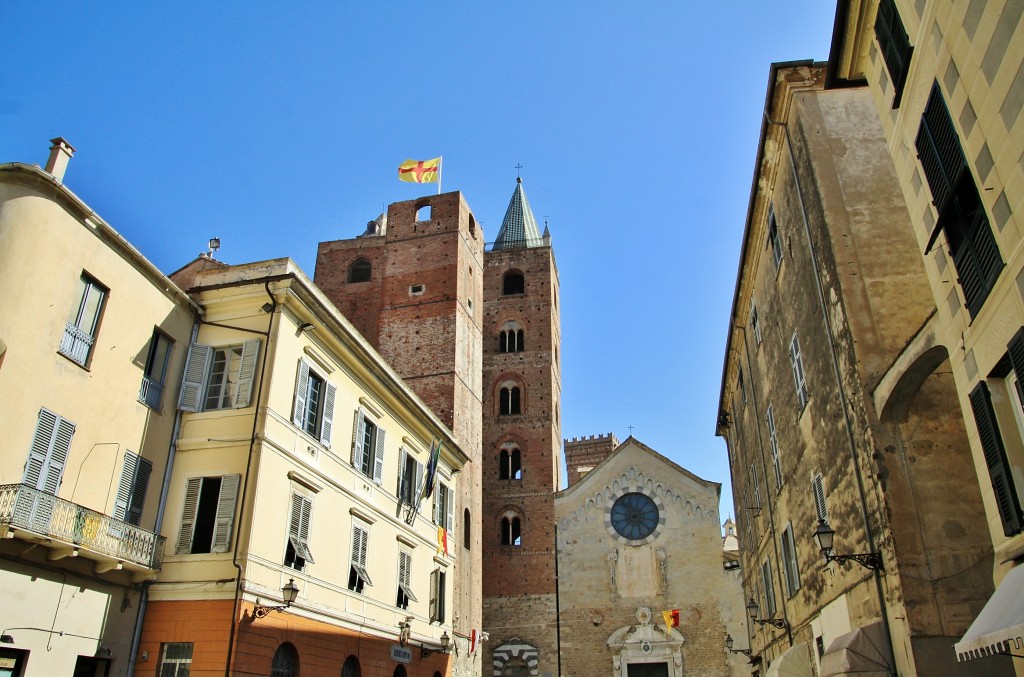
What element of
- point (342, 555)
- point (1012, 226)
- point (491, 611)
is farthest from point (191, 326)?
point (491, 611)

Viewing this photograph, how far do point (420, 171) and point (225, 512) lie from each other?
20.1 meters

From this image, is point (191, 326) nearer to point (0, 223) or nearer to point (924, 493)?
point (0, 223)

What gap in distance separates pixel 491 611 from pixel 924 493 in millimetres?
25044

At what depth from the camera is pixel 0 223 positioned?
10109 mm

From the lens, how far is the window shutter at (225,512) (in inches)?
459

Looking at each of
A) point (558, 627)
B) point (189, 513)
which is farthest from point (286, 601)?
point (558, 627)

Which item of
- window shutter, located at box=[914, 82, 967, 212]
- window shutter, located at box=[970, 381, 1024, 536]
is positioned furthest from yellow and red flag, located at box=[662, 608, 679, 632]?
window shutter, located at box=[914, 82, 967, 212]

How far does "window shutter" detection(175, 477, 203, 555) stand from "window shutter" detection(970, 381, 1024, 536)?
413 inches

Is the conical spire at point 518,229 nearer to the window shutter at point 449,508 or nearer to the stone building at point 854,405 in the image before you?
the window shutter at point 449,508

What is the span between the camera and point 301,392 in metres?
13.7

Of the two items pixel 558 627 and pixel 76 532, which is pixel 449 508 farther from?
pixel 558 627

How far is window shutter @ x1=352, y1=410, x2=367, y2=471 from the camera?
15.3 m

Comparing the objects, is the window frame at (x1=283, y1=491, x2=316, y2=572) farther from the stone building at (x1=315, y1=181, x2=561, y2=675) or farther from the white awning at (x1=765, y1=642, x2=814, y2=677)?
the stone building at (x1=315, y1=181, x2=561, y2=675)

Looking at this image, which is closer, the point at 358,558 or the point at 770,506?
the point at 358,558
